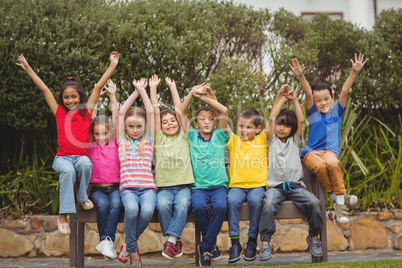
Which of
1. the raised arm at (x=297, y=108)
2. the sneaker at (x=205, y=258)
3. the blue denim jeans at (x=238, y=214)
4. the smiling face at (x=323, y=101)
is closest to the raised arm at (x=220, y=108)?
the raised arm at (x=297, y=108)

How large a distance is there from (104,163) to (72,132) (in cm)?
43

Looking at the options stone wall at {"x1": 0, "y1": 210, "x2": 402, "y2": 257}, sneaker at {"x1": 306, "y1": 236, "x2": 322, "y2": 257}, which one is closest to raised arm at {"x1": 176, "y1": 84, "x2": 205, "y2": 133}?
stone wall at {"x1": 0, "y1": 210, "x2": 402, "y2": 257}

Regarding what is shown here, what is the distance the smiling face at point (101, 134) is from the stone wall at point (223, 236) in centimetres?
131

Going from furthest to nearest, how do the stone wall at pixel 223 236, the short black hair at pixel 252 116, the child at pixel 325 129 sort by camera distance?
the stone wall at pixel 223 236, the short black hair at pixel 252 116, the child at pixel 325 129

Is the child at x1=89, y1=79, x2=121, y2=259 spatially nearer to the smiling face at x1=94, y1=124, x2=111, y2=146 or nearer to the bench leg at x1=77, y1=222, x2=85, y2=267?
the smiling face at x1=94, y1=124, x2=111, y2=146

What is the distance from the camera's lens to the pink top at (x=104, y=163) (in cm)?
488

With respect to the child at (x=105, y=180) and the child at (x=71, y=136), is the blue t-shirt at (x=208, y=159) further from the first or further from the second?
the child at (x=71, y=136)

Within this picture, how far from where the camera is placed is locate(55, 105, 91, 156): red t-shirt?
15.9 ft

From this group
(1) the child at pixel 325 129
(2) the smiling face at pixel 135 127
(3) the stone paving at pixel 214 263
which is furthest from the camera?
(3) the stone paving at pixel 214 263

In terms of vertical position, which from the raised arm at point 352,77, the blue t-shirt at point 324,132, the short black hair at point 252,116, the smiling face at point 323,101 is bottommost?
the blue t-shirt at point 324,132

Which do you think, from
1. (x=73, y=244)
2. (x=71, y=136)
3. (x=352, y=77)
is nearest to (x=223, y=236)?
(x=73, y=244)

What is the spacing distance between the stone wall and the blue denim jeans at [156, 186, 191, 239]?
1.29 meters

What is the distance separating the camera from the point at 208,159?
502 cm

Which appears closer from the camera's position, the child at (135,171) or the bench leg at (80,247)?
the child at (135,171)
